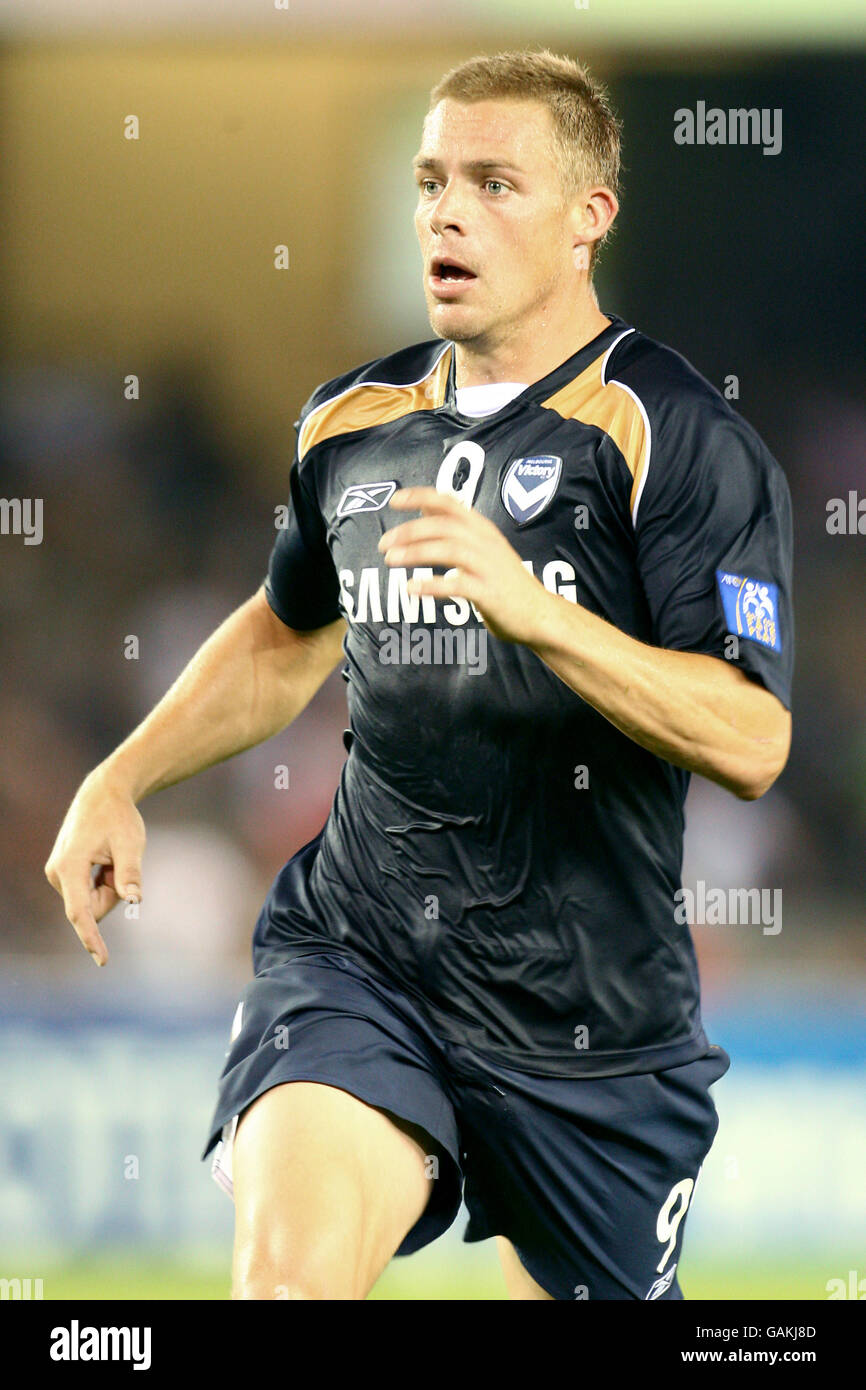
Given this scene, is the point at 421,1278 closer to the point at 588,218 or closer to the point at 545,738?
the point at 545,738

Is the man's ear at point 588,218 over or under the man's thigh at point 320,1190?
over

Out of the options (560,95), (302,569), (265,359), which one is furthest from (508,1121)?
(265,359)

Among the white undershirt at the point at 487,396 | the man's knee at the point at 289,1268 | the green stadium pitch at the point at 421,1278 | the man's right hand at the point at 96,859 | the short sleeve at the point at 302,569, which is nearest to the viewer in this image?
the man's knee at the point at 289,1268

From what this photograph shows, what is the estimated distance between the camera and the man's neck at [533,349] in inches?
107

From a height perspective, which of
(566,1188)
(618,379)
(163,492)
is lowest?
(566,1188)

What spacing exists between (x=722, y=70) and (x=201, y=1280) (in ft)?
18.5

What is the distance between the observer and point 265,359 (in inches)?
291

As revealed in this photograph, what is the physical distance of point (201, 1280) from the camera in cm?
429

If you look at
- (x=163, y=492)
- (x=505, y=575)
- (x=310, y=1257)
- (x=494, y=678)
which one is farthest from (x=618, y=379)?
(x=163, y=492)

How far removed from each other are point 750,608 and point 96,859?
1165mm

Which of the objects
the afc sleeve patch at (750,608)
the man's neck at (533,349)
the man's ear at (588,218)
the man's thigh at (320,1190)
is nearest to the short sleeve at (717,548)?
the afc sleeve patch at (750,608)

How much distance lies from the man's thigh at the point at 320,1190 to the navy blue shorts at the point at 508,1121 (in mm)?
36

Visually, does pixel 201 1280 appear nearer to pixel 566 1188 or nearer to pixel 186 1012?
pixel 186 1012

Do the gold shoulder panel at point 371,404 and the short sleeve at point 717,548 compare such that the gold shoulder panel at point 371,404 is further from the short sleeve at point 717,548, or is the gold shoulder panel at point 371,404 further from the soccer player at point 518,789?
the short sleeve at point 717,548
